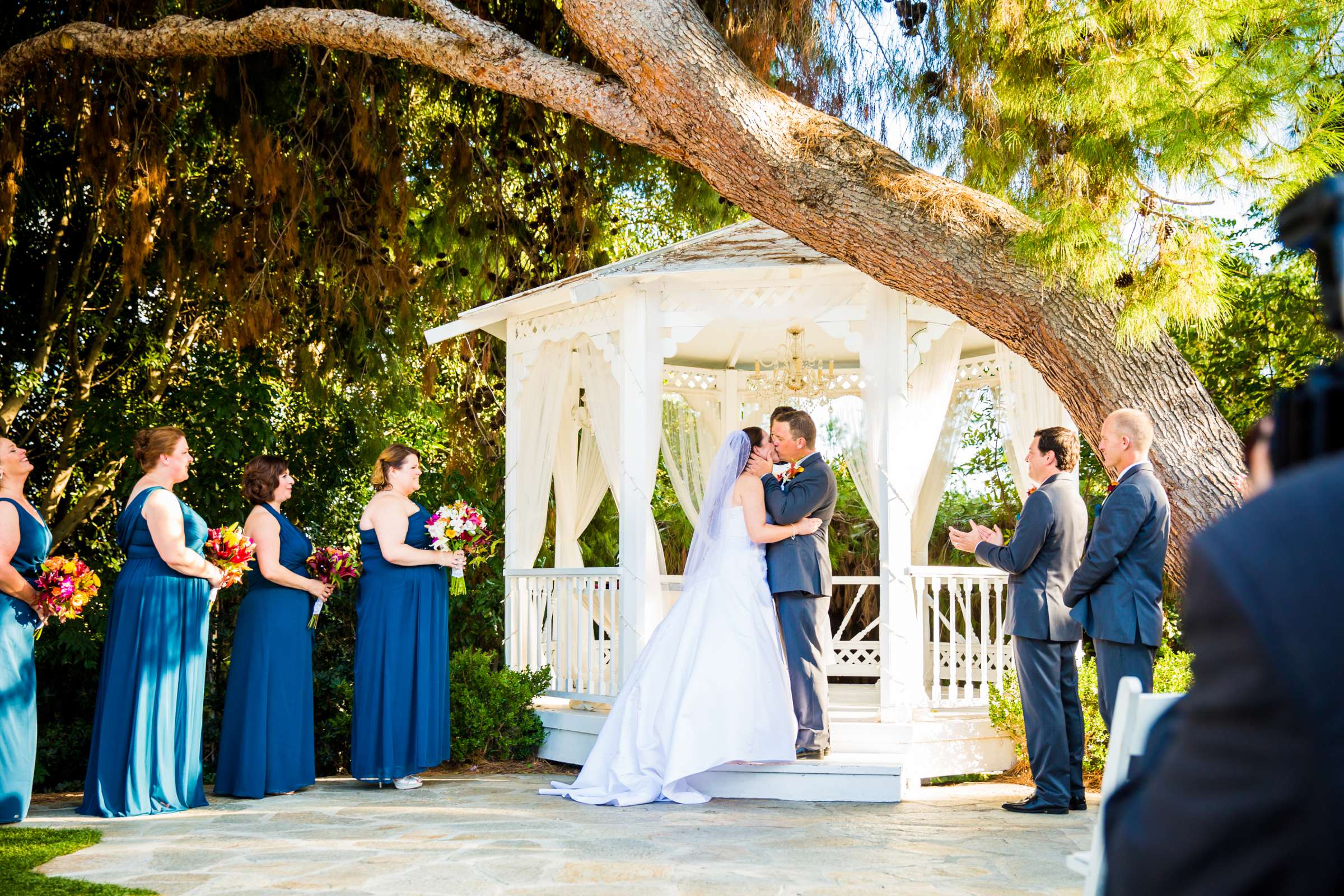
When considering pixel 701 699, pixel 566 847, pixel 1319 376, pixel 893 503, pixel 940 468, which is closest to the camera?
pixel 1319 376

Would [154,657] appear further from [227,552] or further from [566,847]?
[566,847]

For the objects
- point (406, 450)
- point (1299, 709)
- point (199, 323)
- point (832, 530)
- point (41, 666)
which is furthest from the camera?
point (832, 530)

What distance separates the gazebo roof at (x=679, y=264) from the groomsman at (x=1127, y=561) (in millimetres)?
2441

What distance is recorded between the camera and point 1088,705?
25.1 ft

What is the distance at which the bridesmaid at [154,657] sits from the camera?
6.13 metres

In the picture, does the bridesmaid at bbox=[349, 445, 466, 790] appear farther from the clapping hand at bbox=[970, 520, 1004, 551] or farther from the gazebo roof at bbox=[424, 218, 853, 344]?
the clapping hand at bbox=[970, 520, 1004, 551]

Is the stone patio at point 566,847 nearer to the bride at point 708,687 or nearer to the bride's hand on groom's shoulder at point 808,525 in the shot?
the bride at point 708,687

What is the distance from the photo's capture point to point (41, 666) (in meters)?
8.20

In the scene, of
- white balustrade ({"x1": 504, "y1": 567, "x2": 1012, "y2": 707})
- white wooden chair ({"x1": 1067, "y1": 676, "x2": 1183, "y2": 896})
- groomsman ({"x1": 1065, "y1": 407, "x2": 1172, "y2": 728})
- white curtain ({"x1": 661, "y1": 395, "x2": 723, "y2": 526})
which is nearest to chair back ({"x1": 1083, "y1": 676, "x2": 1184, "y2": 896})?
white wooden chair ({"x1": 1067, "y1": 676, "x2": 1183, "y2": 896})

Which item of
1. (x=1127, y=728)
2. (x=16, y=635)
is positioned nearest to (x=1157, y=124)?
(x=1127, y=728)

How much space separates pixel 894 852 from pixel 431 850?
2106 mm

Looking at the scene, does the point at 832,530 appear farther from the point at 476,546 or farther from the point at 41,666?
the point at 41,666

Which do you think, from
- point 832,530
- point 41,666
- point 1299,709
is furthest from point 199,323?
point 1299,709

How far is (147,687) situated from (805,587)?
11.9 feet
